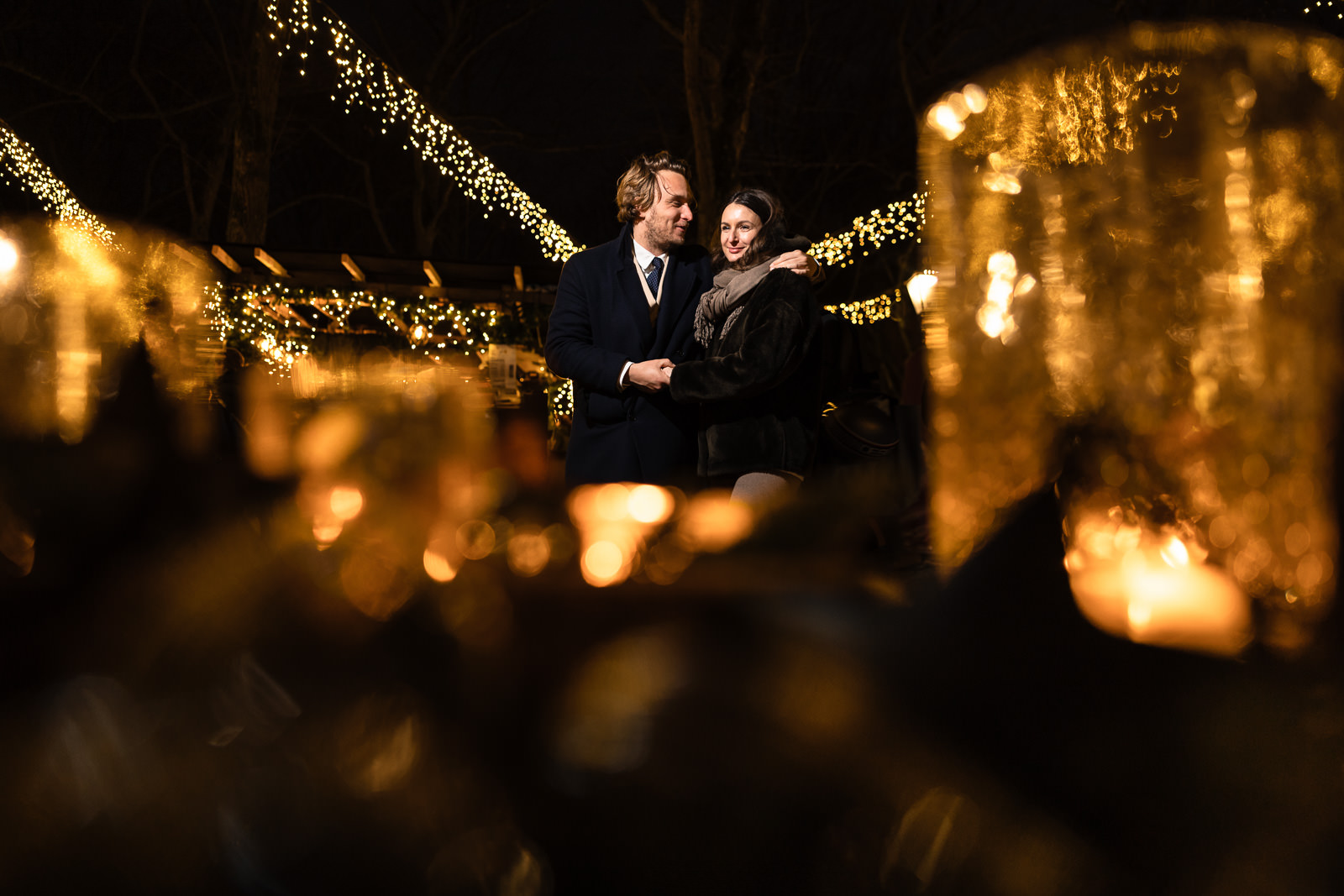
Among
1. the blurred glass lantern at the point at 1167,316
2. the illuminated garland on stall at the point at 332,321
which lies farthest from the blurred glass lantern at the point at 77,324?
the illuminated garland on stall at the point at 332,321

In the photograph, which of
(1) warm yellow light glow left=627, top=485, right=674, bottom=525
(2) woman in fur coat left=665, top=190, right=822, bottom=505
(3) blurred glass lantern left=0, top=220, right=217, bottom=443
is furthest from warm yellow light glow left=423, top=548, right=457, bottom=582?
(2) woman in fur coat left=665, top=190, right=822, bottom=505

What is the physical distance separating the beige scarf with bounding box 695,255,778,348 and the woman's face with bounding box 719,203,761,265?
0.12ft

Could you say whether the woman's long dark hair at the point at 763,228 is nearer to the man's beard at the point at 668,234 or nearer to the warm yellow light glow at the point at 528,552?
the man's beard at the point at 668,234

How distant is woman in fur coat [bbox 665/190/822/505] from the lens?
1747mm

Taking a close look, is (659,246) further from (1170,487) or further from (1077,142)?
(1170,487)

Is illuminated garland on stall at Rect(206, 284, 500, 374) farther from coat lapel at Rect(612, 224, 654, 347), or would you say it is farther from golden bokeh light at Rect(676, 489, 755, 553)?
golden bokeh light at Rect(676, 489, 755, 553)

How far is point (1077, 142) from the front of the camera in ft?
3.67

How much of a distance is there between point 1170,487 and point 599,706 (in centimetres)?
67

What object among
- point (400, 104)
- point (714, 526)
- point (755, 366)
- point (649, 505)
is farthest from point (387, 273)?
point (714, 526)

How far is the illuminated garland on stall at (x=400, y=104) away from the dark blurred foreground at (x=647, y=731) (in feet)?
25.2

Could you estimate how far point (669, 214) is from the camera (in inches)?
81.3

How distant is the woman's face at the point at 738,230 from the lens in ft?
6.42

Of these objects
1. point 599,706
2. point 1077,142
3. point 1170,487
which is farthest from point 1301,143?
point 599,706

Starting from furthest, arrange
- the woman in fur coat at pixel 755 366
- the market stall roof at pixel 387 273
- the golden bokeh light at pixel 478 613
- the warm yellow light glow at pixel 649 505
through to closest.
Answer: the market stall roof at pixel 387 273
the woman in fur coat at pixel 755 366
the warm yellow light glow at pixel 649 505
the golden bokeh light at pixel 478 613
